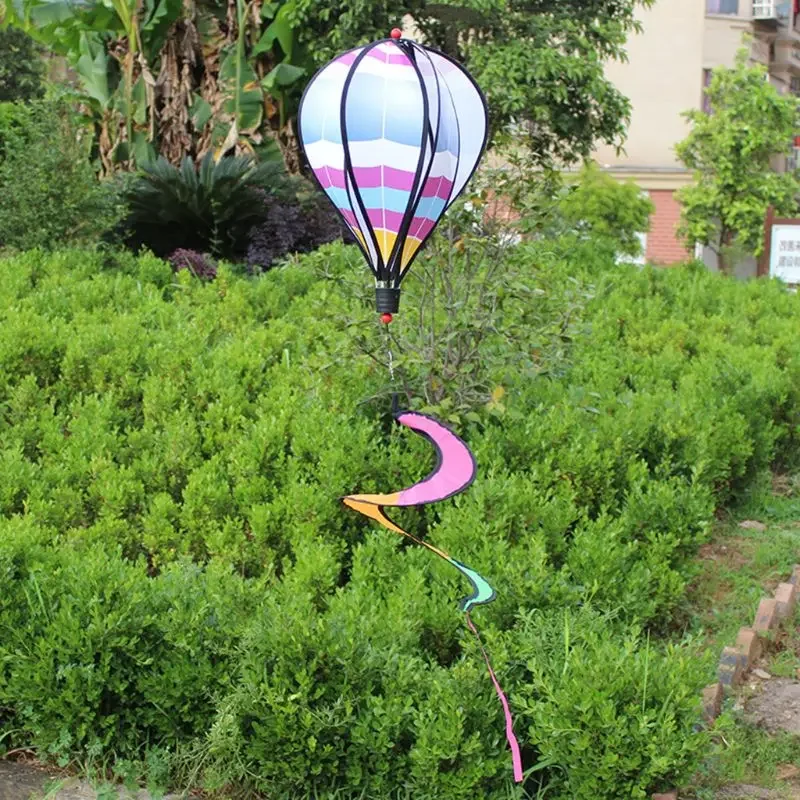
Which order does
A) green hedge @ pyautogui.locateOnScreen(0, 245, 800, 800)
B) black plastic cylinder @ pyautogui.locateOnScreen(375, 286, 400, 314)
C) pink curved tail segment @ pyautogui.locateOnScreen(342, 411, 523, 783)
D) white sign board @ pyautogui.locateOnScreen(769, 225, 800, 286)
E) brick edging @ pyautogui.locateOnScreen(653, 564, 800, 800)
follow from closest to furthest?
green hedge @ pyautogui.locateOnScreen(0, 245, 800, 800)
pink curved tail segment @ pyautogui.locateOnScreen(342, 411, 523, 783)
black plastic cylinder @ pyautogui.locateOnScreen(375, 286, 400, 314)
brick edging @ pyautogui.locateOnScreen(653, 564, 800, 800)
white sign board @ pyautogui.locateOnScreen(769, 225, 800, 286)

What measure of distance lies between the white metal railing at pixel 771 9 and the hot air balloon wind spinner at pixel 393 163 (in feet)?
107

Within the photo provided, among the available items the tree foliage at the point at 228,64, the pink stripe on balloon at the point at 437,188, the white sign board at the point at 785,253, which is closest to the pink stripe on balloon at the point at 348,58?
the pink stripe on balloon at the point at 437,188

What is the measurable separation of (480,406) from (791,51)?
34701 mm

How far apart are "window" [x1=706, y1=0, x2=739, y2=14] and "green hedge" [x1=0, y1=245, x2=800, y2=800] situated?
1031 inches

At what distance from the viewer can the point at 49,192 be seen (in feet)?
35.2

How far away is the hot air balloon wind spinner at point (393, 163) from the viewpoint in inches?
171

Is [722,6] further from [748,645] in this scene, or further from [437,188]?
[437,188]

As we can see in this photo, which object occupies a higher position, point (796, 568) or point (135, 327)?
point (135, 327)

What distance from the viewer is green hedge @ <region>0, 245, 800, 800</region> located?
4.05 m

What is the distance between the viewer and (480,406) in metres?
6.52

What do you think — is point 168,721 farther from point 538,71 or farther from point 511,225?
point 538,71

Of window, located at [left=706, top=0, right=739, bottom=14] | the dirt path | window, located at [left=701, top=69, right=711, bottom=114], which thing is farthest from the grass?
window, located at [left=706, top=0, right=739, bottom=14]

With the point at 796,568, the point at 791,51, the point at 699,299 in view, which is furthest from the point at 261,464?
the point at 791,51

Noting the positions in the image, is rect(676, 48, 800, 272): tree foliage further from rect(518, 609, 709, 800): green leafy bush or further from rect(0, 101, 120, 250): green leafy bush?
rect(518, 609, 709, 800): green leafy bush
